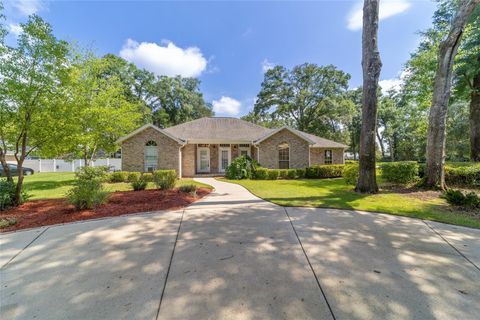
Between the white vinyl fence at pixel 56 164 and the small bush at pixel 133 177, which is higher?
the white vinyl fence at pixel 56 164

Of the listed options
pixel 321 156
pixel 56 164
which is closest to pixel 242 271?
pixel 321 156

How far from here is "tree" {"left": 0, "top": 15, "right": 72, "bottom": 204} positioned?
609cm

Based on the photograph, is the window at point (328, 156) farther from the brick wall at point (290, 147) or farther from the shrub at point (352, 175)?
the shrub at point (352, 175)

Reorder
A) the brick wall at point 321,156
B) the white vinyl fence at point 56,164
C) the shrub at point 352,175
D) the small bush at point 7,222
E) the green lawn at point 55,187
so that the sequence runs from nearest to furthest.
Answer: the small bush at point 7,222, the green lawn at point 55,187, the shrub at point 352,175, the brick wall at point 321,156, the white vinyl fence at point 56,164

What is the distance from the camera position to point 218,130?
63.1ft

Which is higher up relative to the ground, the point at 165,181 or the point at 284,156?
the point at 284,156

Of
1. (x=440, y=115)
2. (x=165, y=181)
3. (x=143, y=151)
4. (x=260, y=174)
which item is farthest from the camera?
(x=143, y=151)

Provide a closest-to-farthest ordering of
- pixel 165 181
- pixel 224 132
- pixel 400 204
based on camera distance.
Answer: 1. pixel 400 204
2. pixel 165 181
3. pixel 224 132

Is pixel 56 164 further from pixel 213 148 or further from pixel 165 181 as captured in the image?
pixel 165 181

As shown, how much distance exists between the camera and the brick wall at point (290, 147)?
655 inches

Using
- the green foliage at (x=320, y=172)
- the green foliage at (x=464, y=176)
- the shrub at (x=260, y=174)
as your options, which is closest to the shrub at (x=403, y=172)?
the green foliage at (x=464, y=176)

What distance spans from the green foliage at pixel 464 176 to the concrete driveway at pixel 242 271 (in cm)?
718

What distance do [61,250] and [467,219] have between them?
893cm

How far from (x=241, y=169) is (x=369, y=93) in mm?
8432
